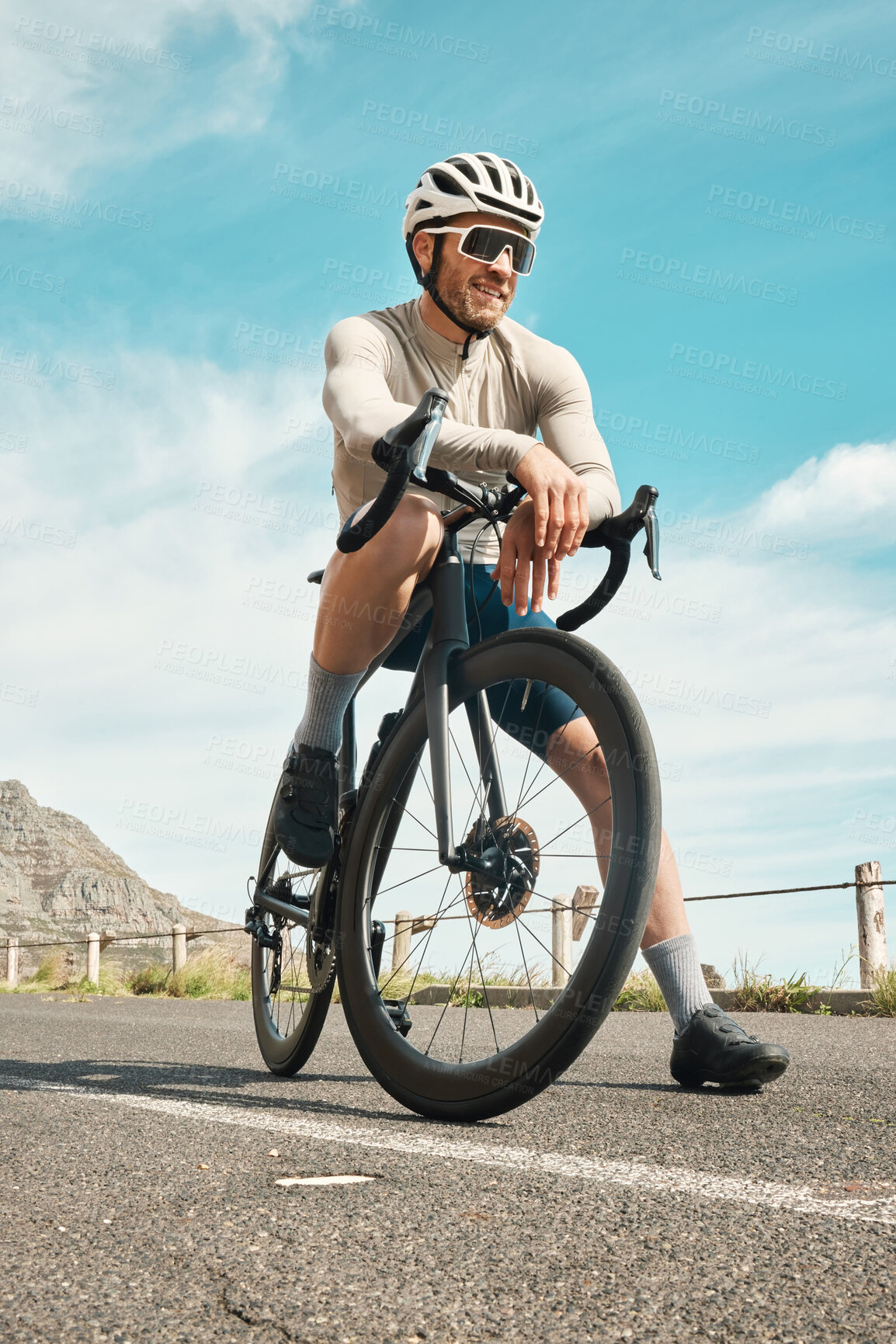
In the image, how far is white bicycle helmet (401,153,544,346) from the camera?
2.88 meters

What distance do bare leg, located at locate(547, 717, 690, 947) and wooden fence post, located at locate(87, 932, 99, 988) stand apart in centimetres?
1663

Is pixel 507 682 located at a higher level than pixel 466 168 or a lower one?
lower

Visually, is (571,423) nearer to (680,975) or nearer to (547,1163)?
(680,975)

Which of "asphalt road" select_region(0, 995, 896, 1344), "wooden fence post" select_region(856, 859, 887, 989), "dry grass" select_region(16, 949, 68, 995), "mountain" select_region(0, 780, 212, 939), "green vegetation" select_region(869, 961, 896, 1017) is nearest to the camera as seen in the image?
"asphalt road" select_region(0, 995, 896, 1344)

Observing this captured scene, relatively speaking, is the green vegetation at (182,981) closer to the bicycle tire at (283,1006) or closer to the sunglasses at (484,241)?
the bicycle tire at (283,1006)

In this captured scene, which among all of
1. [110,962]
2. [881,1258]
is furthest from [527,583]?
[110,962]

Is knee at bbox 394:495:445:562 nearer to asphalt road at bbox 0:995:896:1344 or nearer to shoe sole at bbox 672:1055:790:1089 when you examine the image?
asphalt road at bbox 0:995:896:1344

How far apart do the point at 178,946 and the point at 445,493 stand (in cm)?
1468

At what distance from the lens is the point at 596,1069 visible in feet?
10.6

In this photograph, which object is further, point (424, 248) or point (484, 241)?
point (424, 248)

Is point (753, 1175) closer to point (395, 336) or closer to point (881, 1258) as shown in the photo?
point (881, 1258)

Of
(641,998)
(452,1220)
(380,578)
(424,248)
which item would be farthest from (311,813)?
(641,998)

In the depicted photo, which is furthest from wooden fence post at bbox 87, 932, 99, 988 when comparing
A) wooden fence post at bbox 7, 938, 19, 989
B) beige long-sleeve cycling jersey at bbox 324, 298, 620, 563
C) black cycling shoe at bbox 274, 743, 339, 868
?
beige long-sleeve cycling jersey at bbox 324, 298, 620, 563

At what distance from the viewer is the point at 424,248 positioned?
9.92ft
